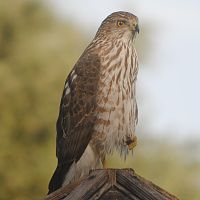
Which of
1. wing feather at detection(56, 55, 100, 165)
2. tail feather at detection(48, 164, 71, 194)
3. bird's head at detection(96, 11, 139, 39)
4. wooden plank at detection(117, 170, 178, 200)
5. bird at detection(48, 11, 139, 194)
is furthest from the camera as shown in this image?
bird's head at detection(96, 11, 139, 39)

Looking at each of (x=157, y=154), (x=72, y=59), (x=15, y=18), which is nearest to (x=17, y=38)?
(x=15, y=18)

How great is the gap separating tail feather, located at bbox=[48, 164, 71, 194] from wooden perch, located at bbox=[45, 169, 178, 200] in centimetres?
166

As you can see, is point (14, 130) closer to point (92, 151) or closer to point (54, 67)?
point (54, 67)

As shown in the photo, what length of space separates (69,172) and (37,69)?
36.8ft

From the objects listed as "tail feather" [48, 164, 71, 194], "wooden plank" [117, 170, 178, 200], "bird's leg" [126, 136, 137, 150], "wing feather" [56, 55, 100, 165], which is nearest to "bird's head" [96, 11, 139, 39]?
"wing feather" [56, 55, 100, 165]

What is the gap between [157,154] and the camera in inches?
649

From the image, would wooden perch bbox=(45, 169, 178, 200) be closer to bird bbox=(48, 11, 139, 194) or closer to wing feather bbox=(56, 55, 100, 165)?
bird bbox=(48, 11, 139, 194)

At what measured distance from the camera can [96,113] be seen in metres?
6.27

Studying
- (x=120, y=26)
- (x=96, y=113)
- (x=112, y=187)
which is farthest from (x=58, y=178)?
(x=112, y=187)

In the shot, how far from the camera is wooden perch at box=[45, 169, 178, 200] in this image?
3994mm

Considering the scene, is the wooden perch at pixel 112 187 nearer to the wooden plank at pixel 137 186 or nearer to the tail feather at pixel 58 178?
the wooden plank at pixel 137 186

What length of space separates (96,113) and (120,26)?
106 cm

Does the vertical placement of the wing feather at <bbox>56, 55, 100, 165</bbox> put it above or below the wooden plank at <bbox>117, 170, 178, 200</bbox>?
above

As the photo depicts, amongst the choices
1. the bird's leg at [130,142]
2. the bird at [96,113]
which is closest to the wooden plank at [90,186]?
the bird at [96,113]
